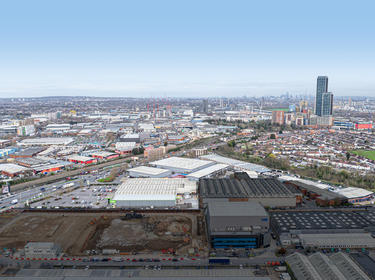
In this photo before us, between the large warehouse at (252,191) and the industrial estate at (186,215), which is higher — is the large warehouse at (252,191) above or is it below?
above

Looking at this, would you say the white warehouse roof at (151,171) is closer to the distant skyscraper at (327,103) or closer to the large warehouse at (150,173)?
the large warehouse at (150,173)

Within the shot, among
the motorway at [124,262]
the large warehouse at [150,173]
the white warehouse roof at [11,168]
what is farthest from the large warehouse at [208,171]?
the white warehouse roof at [11,168]

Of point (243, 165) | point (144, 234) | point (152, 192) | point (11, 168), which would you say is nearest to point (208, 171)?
point (243, 165)

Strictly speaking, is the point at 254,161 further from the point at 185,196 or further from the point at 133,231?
the point at 133,231

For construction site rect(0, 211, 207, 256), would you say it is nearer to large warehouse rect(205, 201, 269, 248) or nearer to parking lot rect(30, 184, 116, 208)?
large warehouse rect(205, 201, 269, 248)

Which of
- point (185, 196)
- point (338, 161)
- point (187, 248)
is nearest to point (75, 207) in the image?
point (185, 196)

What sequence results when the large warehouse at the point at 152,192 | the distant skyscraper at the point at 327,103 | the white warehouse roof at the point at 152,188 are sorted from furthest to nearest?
the distant skyscraper at the point at 327,103 < the white warehouse roof at the point at 152,188 < the large warehouse at the point at 152,192

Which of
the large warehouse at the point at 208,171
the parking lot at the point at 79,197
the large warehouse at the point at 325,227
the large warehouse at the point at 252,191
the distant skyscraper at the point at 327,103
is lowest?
the parking lot at the point at 79,197
